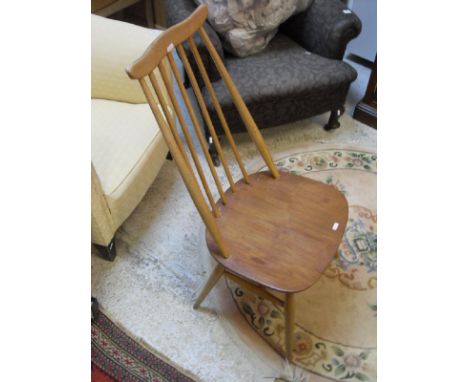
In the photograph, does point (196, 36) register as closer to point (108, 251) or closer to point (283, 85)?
point (283, 85)

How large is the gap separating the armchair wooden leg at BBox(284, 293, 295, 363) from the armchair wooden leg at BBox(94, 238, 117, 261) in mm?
803

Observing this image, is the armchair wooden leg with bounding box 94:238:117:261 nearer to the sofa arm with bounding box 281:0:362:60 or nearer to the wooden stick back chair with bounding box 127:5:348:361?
the wooden stick back chair with bounding box 127:5:348:361

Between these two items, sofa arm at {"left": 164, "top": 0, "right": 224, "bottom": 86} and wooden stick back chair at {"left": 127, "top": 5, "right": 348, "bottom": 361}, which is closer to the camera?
wooden stick back chair at {"left": 127, "top": 5, "right": 348, "bottom": 361}

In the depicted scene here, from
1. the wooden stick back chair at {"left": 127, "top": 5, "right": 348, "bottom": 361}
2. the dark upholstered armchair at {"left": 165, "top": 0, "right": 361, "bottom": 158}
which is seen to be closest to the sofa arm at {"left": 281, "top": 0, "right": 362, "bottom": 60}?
the dark upholstered armchair at {"left": 165, "top": 0, "right": 361, "bottom": 158}

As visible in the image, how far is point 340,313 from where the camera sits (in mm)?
1418

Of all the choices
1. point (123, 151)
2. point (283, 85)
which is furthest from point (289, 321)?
point (283, 85)

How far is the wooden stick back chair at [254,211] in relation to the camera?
1007 millimetres

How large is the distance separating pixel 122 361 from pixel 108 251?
0.45 metres

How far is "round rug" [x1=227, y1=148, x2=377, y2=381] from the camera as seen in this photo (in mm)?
1295

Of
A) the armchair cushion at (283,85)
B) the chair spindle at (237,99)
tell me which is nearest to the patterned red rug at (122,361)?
the chair spindle at (237,99)

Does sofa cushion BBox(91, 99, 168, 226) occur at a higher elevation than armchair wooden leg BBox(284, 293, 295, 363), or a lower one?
higher

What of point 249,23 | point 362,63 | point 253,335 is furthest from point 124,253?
point 362,63

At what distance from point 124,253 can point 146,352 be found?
1.53ft
